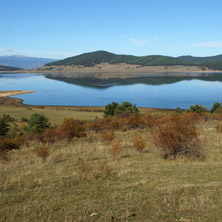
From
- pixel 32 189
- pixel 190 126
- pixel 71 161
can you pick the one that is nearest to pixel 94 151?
pixel 71 161

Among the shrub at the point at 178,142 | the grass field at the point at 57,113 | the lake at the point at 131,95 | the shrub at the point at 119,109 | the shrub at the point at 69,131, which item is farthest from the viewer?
the lake at the point at 131,95

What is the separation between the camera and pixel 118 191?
24.6 feet

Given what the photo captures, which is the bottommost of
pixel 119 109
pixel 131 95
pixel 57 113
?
pixel 57 113

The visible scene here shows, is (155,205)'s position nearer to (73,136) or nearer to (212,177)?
(212,177)

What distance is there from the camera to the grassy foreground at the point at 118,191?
5.95 meters

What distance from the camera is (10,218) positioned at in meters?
6.01

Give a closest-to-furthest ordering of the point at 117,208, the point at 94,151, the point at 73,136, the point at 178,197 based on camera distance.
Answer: the point at 117,208 < the point at 178,197 < the point at 94,151 < the point at 73,136

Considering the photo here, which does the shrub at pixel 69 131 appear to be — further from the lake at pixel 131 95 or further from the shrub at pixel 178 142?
the lake at pixel 131 95

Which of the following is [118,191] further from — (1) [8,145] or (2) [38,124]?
(2) [38,124]

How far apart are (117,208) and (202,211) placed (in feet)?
6.62

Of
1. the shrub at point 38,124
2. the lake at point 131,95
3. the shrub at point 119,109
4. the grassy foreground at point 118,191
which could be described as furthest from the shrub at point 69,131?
the lake at point 131,95

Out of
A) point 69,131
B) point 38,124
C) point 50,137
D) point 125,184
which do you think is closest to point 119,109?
point 38,124

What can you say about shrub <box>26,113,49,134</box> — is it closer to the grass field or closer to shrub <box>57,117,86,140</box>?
shrub <box>57,117,86,140</box>

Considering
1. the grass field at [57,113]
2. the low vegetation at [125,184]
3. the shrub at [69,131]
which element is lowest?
the grass field at [57,113]
